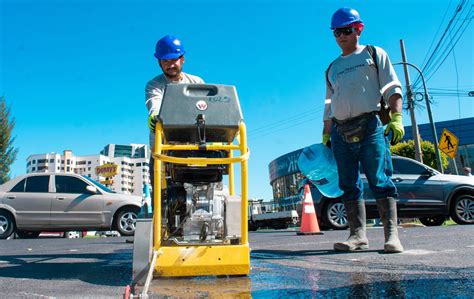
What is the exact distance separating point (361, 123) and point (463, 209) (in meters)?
7.57

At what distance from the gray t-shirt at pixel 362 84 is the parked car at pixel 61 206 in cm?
787

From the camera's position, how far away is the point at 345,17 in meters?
3.74

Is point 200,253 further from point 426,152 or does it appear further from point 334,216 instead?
point 426,152

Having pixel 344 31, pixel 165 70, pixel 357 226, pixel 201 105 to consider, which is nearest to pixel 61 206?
pixel 165 70

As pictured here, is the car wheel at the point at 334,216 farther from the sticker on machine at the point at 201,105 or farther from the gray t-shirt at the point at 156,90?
the sticker on machine at the point at 201,105

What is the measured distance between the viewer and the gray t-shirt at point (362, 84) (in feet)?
12.0

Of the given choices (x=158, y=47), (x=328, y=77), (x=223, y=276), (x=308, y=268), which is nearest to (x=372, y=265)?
(x=308, y=268)

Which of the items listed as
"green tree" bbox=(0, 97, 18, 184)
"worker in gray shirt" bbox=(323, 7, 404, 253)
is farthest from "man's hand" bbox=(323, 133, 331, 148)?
"green tree" bbox=(0, 97, 18, 184)

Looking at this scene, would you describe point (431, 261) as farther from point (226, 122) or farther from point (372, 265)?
point (226, 122)

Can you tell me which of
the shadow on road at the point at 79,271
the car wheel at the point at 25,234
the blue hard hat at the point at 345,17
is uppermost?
the blue hard hat at the point at 345,17

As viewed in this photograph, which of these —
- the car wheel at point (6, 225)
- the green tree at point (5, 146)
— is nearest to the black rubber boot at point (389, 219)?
the car wheel at point (6, 225)

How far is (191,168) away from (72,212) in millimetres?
9107

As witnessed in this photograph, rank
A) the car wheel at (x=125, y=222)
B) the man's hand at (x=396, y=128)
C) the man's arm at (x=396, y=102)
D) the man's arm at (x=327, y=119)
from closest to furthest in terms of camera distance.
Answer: the man's hand at (x=396, y=128) → the man's arm at (x=396, y=102) → the man's arm at (x=327, y=119) → the car wheel at (x=125, y=222)

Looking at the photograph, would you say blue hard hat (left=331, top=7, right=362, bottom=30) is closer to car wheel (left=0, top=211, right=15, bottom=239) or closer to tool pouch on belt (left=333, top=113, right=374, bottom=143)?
tool pouch on belt (left=333, top=113, right=374, bottom=143)
